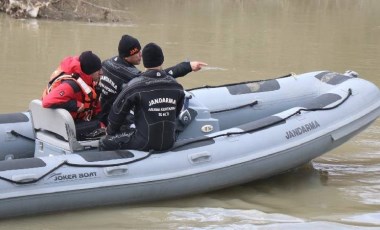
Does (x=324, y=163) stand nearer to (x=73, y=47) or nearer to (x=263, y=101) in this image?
(x=263, y=101)

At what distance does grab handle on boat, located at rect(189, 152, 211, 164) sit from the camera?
4977 mm

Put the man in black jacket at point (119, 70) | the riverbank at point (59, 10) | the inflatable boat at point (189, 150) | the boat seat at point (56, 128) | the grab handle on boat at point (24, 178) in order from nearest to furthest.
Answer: the grab handle on boat at point (24, 178), the inflatable boat at point (189, 150), the boat seat at point (56, 128), the man in black jacket at point (119, 70), the riverbank at point (59, 10)

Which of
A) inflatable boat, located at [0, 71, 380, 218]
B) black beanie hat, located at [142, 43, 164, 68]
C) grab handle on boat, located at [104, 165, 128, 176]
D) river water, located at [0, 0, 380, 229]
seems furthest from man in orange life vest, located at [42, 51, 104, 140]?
river water, located at [0, 0, 380, 229]

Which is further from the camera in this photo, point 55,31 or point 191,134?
point 55,31

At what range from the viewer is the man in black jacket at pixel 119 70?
5.09 meters

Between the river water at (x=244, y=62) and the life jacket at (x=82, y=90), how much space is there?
74 cm

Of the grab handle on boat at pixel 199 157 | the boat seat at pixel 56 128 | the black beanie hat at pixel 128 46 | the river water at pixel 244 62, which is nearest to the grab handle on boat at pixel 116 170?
the river water at pixel 244 62

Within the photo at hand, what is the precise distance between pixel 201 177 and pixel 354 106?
1541 mm

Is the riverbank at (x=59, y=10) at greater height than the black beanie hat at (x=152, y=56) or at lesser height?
lesser

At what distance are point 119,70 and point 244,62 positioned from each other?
20.4ft

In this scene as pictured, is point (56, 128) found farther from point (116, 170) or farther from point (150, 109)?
point (150, 109)

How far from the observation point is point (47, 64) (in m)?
10.3

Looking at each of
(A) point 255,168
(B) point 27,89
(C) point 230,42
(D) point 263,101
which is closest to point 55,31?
(C) point 230,42

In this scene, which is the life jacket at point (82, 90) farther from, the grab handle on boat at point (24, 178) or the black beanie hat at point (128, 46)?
the grab handle on boat at point (24, 178)
